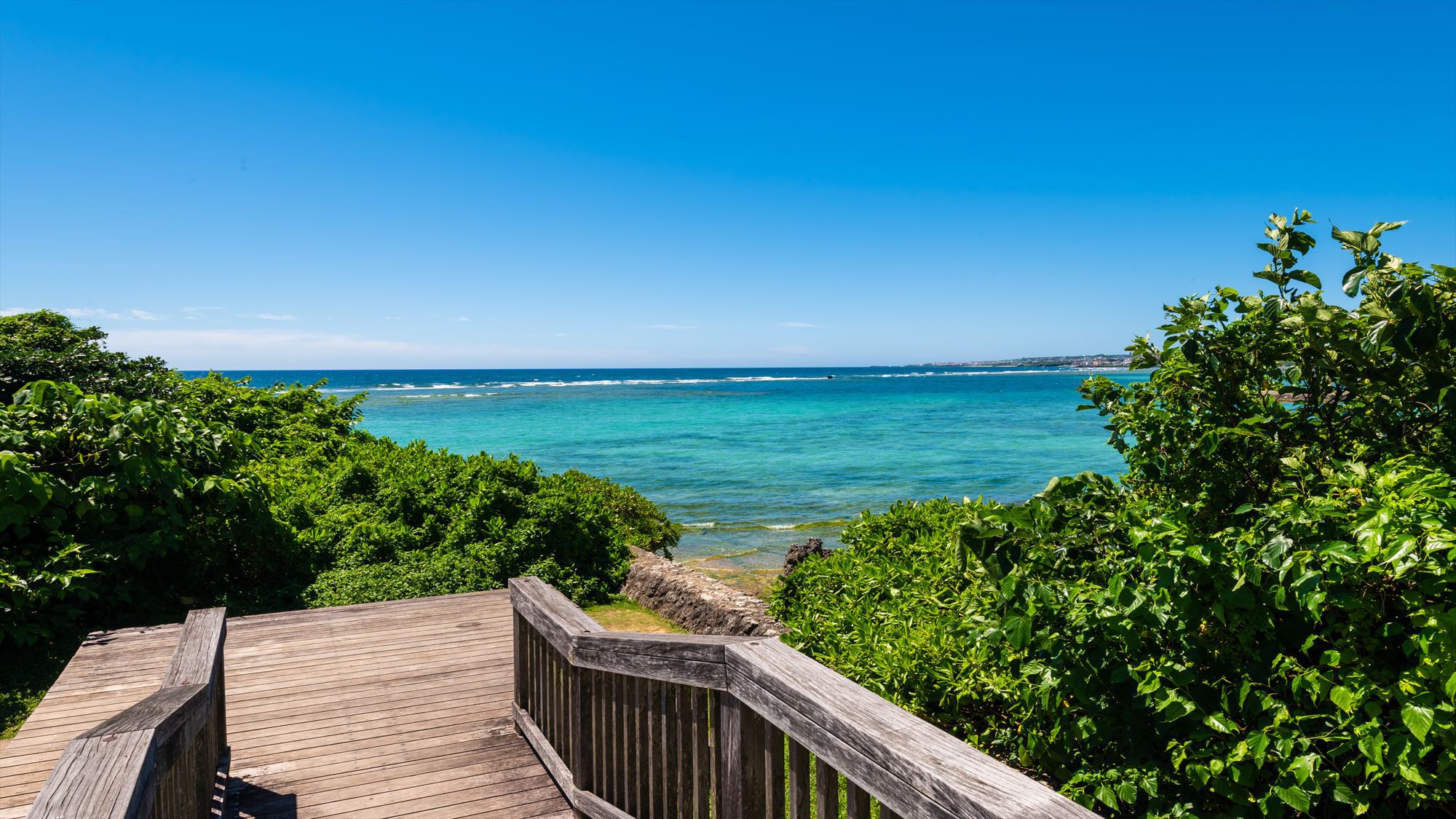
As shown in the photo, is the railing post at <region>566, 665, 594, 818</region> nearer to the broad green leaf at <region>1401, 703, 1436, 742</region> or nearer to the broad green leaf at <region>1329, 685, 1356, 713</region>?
the broad green leaf at <region>1329, 685, 1356, 713</region>

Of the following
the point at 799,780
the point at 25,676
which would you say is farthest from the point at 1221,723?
the point at 25,676

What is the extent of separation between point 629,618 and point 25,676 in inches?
191

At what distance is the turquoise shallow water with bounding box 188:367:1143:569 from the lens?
19.9 metres

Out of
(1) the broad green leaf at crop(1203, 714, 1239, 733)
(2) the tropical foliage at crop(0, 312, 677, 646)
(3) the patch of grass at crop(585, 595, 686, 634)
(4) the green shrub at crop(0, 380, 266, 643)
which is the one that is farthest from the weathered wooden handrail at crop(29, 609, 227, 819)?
(3) the patch of grass at crop(585, 595, 686, 634)

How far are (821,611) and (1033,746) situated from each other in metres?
2.31

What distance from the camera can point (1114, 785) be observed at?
3062mm

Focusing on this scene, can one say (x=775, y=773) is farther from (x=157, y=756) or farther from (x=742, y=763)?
(x=157, y=756)

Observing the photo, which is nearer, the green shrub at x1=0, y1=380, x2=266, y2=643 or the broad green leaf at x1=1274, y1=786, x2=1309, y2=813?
the broad green leaf at x1=1274, y1=786, x2=1309, y2=813

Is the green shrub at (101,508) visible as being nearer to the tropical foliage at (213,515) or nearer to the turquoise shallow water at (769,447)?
the tropical foliage at (213,515)

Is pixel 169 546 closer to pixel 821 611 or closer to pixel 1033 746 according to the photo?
pixel 821 611

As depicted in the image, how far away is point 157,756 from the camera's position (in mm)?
2398

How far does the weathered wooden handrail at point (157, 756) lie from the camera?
6.46ft

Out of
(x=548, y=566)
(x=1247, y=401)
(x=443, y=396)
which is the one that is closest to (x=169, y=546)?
(x=548, y=566)

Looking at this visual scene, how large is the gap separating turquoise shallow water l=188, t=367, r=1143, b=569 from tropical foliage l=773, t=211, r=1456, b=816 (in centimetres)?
76
